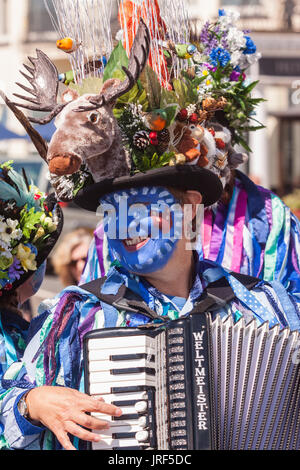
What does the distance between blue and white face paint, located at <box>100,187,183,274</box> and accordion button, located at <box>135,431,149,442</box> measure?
1.78 ft

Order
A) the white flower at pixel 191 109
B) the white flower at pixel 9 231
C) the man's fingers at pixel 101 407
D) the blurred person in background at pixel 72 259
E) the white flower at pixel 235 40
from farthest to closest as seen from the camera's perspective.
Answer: the blurred person in background at pixel 72 259
the white flower at pixel 235 40
the white flower at pixel 9 231
the white flower at pixel 191 109
the man's fingers at pixel 101 407

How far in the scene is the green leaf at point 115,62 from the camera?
7.79 ft

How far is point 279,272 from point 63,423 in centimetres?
127

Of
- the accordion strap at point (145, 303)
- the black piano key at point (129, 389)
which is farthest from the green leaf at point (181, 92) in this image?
the black piano key at point (129, 389)

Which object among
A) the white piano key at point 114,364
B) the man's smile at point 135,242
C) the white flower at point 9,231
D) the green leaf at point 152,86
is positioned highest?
the green leaf at point 152,86

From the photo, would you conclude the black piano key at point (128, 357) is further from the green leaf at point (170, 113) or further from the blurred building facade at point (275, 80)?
the blurred building facade at point (275, 80)

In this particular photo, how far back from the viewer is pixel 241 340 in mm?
2221

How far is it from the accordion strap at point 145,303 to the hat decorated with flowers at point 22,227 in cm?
40

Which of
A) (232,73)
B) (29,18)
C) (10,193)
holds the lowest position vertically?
(29,18)

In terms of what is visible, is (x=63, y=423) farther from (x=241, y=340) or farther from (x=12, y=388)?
(x=241, y=340)

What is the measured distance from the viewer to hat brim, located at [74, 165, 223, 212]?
7.86ft

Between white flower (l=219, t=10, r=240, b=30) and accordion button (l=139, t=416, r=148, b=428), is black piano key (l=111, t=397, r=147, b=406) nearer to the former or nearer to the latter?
accordion button (l=139, t=416, r=148, b=428)

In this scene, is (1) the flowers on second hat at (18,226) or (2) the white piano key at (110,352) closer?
(2) the white piano key at (110,352)
